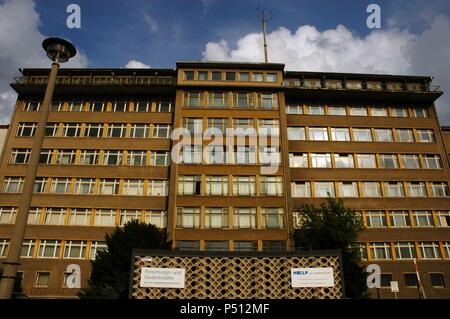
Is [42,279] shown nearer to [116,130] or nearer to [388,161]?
[116,130]

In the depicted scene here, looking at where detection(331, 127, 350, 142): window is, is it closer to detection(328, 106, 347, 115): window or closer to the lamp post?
detection(328, 106, 347, 115): window

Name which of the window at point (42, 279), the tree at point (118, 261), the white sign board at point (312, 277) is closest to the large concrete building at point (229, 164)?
the window at point (42, 279)

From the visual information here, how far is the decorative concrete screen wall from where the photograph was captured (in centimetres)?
1216

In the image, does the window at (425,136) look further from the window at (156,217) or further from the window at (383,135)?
the window at (156,217)

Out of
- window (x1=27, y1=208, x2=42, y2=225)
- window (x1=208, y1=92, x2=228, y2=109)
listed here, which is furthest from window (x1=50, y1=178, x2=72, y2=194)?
window (x1=208, y1=92, x2=228, y2=109)

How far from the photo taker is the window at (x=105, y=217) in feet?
107

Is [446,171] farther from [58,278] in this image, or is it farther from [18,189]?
[18,189]

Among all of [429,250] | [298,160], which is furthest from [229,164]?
[429,250]

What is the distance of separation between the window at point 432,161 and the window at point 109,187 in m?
32.6

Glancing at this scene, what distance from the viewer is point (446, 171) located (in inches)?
1431

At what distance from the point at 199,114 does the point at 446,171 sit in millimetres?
26877

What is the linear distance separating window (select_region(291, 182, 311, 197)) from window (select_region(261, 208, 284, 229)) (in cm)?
311

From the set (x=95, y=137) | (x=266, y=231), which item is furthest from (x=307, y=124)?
(x=95, y=137)

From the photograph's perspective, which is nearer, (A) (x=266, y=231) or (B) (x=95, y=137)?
(A) (x=266, y=231)
